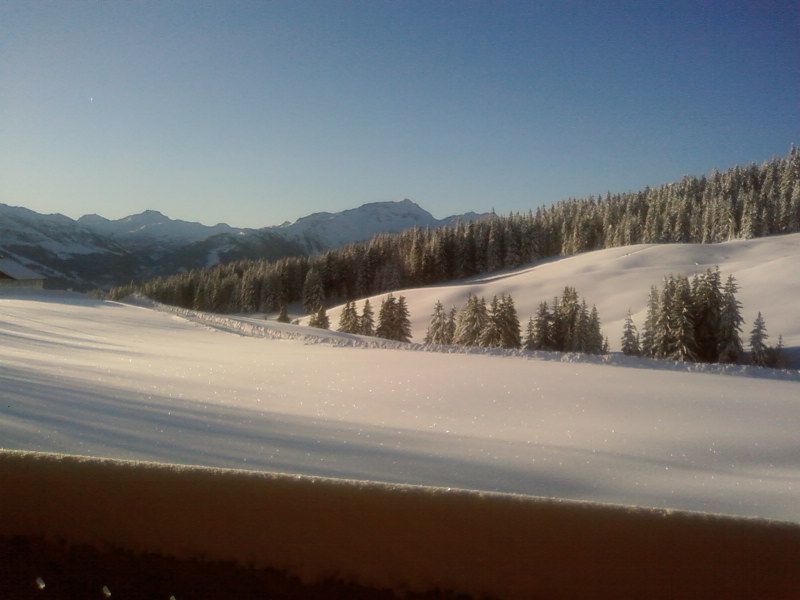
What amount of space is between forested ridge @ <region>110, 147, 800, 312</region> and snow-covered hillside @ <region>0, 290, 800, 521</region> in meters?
63.1

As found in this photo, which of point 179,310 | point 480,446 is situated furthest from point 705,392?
point 179,310

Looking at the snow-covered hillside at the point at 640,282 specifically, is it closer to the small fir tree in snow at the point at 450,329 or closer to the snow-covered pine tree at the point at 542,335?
the snow-covered pine tree at the point at 542,335

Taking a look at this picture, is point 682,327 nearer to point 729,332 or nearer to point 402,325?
point 729,332

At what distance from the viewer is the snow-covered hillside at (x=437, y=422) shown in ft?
14.9

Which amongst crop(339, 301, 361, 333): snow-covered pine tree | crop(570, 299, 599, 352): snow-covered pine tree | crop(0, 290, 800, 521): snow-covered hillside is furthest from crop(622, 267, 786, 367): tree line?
crop(0, 290, 800, 521): snow-covered hillside

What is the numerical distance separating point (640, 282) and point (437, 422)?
57.8 metres

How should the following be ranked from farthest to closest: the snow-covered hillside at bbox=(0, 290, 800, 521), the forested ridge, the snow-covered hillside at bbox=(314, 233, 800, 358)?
the forested ridge, the snow-covered hillside at bbox=(314, 233, 800, 358), the snow-covered hillside at bbox=(0, 290, 800, 521)

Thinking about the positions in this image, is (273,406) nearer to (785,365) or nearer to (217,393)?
(217,393)

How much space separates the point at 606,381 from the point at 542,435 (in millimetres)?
4752

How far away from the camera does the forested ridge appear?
78.1m

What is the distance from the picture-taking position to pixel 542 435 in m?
6.38

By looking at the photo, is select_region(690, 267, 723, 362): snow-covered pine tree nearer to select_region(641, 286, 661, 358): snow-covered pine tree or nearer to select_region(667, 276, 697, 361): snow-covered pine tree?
select_region(667, 276, 697, 361): snow-covered pine tree

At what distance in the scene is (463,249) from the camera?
8806 centimetres

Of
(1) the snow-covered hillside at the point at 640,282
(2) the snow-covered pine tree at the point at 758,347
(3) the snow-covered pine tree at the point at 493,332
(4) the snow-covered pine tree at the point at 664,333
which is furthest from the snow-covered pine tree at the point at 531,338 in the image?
(2) the snow-covered pine tree at the point at 758,347
